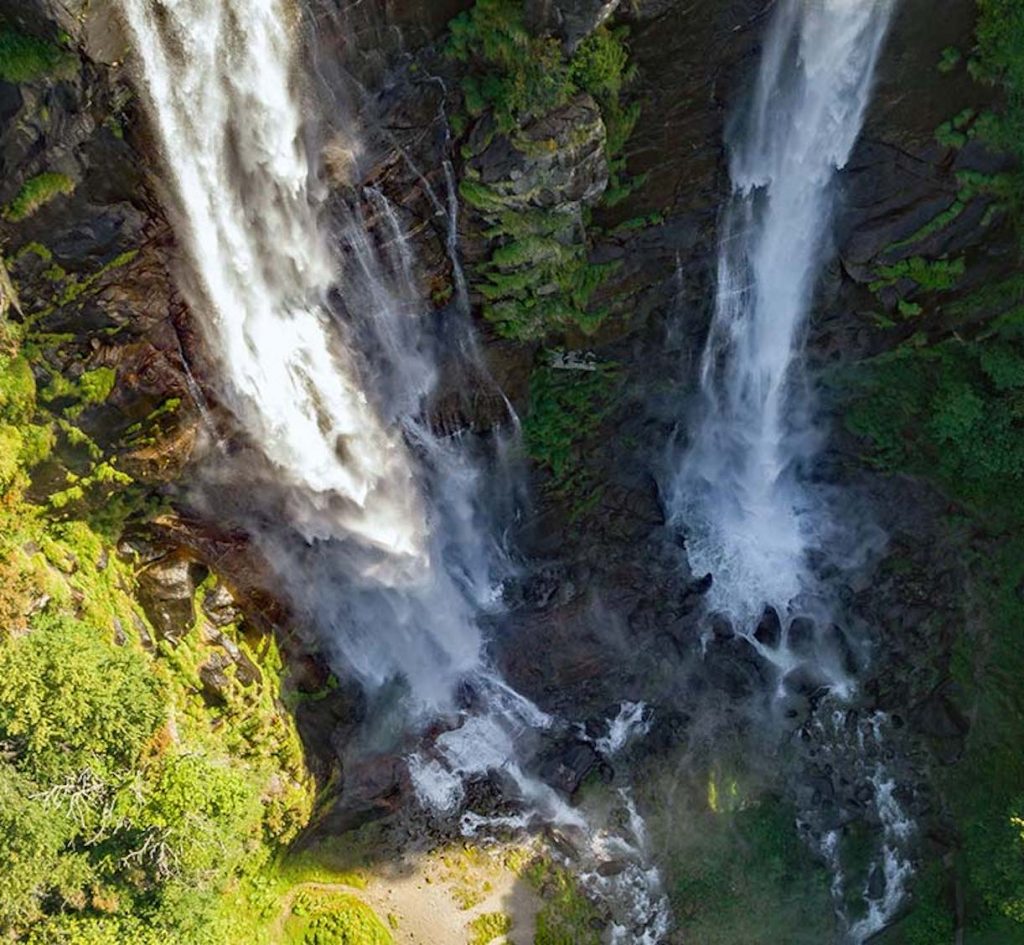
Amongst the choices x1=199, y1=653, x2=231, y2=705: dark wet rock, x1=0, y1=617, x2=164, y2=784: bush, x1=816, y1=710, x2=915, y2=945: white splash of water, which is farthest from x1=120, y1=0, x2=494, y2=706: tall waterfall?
x1=816, y1=710, x2=915, y2=945: white splash of water

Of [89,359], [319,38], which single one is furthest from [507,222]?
[89,359]

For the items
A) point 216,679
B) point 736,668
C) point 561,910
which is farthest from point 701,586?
point 216,679

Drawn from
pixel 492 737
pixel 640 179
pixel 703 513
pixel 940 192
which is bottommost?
pixel 492 737

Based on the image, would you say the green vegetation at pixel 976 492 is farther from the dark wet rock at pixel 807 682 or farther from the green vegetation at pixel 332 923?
the green vegetation at pixel 332 923

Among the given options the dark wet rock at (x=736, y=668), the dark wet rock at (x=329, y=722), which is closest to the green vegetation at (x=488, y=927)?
the dark wet rock at (x=329, y=722)

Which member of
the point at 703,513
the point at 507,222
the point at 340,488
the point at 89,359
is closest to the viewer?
the point at 89,359

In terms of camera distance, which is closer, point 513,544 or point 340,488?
point 340,488

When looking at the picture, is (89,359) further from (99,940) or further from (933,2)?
(933,2)

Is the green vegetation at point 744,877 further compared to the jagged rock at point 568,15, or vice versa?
the green vegetation at point 744,877
